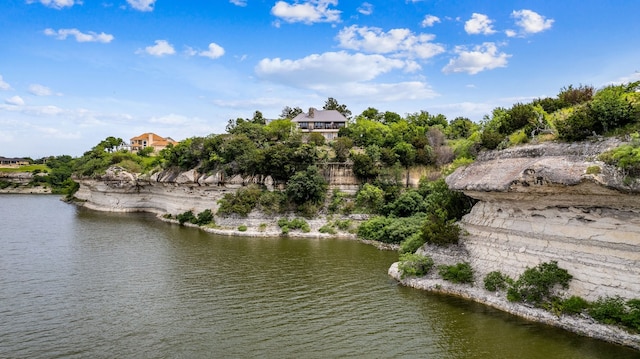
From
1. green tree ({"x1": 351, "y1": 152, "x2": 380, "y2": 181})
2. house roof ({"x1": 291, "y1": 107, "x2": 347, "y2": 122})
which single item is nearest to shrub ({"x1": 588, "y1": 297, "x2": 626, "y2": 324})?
green tree ({"x1": 351, "y1": 152, "x2": 380, "y2": 181})

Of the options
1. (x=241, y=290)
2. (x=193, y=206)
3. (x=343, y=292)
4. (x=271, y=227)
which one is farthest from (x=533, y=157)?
(x=193, y=206)

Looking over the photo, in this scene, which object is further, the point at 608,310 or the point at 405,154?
the point at 405,154

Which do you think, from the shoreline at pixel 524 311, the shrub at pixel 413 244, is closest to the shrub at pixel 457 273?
the shoreline at pixel 524 311

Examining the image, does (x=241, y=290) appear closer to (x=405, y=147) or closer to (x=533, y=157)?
(x=533, y=157)

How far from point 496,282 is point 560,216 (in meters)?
4.28

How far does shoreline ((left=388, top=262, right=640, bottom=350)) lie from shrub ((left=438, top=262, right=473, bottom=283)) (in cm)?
26

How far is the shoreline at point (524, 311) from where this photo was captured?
583 inches

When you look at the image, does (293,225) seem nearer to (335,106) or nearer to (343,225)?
(343,225)

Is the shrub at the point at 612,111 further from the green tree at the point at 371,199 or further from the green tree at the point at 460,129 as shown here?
the green tree at the point at 460,129

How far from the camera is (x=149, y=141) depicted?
9325 cm

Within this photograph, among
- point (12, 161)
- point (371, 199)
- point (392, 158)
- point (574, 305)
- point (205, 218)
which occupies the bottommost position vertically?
point (574, 305)

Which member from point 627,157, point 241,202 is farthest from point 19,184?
point 627,157

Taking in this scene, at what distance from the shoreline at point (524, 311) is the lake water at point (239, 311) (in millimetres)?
384

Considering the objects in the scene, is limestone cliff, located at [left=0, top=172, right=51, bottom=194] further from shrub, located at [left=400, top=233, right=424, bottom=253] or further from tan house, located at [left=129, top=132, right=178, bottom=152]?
shrub, located at [left=400, top=233, right=424, bottom=253]
